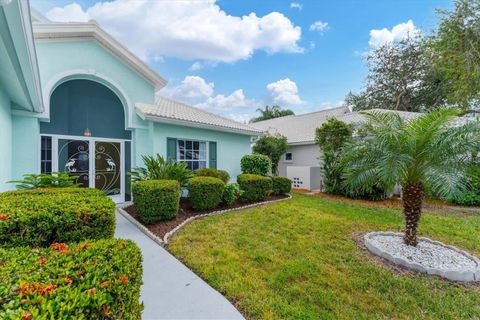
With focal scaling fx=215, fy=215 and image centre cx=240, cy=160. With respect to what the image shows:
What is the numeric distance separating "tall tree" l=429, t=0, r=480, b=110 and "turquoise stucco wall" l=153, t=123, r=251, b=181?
464 inches

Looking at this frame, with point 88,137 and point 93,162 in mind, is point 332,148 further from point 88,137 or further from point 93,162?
point 88,137

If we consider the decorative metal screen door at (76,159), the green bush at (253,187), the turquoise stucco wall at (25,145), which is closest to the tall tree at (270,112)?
the green bush at (253,187)

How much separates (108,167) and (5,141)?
3161mm

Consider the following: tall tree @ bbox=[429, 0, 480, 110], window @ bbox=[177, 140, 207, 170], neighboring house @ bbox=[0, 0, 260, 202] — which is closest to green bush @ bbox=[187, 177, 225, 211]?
neighboring house @ bbox=[0, 0, 260, 202]

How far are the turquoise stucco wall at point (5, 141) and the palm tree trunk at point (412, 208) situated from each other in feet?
31.8

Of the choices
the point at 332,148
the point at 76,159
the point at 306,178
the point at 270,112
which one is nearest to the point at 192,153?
the point at 76,159

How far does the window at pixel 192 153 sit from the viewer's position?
10.2m

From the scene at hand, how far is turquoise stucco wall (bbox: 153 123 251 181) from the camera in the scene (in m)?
9.28

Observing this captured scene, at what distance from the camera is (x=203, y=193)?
24.7 ft

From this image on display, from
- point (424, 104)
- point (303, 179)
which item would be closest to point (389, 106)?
point (424, 104)

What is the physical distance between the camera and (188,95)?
786 inches

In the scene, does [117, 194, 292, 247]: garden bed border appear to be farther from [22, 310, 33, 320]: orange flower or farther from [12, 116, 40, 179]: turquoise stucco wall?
[22, 310, 33, 320]: orange flower

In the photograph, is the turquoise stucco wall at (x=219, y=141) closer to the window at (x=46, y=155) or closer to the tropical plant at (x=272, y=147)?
the tropical plant at (x=272, y=147)

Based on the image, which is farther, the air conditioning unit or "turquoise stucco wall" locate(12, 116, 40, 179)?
the air conditioning unit
